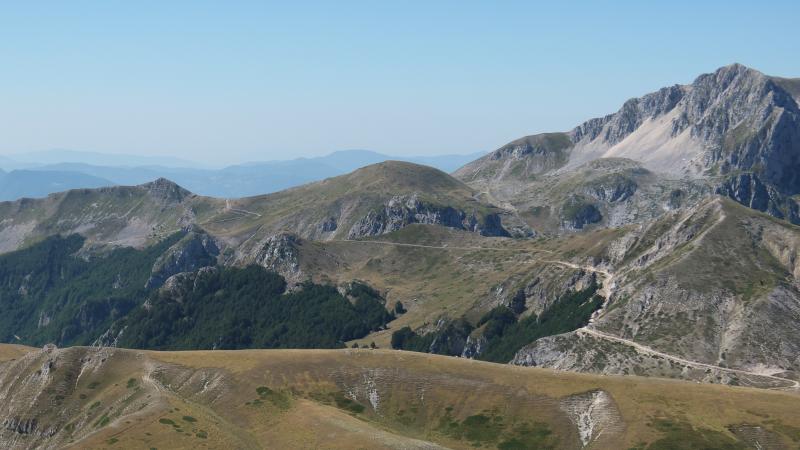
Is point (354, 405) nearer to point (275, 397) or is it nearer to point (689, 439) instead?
point (275, 397)

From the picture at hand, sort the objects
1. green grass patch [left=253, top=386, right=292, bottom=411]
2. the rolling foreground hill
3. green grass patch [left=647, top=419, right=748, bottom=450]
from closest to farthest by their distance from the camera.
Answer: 1. green grass patch [left=647, top=419, right=748, bottom=450]
2. the rolling foreground hill
3. green grass patch [left=253, top=386, right=292, bottom=411]

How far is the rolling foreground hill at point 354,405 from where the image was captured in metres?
122

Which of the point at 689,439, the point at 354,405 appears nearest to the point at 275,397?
the point at 354,405

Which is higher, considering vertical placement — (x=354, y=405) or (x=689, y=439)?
(x=689, y=439)

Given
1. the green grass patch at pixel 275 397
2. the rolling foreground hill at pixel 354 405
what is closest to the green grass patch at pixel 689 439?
the rolling foreground hill at pixel 354 405

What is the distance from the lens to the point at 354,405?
142 metres

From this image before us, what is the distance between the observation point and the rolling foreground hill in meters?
122

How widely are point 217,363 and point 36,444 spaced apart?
3701cm

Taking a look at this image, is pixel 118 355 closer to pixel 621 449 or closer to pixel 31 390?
pixel 31 390

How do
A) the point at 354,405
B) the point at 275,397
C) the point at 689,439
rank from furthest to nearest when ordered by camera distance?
the point at 354,405 < the point at 275,397 < the point at 689,439

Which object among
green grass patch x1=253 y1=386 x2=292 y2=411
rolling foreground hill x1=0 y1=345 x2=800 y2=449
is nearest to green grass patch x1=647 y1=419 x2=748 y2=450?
rolling foreground hill x1=0 y1=345 x2=800 y2=449

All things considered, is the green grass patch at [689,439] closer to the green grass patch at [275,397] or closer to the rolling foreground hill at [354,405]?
the rolling foreground hill at [354,405]

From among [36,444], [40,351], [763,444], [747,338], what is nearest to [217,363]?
[36,444]

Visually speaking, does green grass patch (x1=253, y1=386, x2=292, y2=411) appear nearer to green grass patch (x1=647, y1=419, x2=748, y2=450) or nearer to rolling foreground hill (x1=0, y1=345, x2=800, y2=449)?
rolling foreground hill (x1=0, y1=345, x2=800, y2=449)
